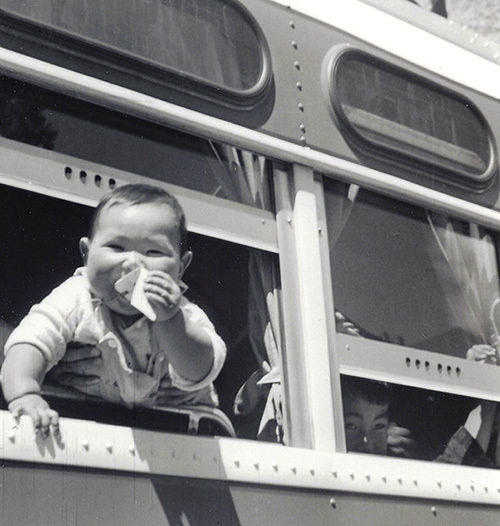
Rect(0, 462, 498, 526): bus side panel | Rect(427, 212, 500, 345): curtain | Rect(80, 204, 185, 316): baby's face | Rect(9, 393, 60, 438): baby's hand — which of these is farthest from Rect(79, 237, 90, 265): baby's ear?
Rect(427, 212, 500, 345): curtain

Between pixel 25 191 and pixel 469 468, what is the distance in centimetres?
132

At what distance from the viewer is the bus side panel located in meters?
1.71

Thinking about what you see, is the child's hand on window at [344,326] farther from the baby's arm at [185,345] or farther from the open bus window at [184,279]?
the baby's arm at [185,345]

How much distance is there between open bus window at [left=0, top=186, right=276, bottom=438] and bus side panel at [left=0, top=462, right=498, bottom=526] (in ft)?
0.38

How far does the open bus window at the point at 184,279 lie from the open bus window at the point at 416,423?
29 centimetres

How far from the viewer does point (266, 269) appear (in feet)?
7.37

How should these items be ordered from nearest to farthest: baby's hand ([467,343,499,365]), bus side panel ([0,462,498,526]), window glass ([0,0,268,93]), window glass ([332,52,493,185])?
bus side panel ([0,462,498,526]) < window glass ([0,0,268,93]) < window glass ([332,52,493,185]) < baby's hand ([467,343,499,365])

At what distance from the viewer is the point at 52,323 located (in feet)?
6.07

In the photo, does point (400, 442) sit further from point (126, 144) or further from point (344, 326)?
point (126, 144)

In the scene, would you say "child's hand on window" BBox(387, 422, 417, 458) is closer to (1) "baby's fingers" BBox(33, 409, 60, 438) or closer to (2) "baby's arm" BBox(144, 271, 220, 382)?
(2) "baby's arm" BBox(144, 271, 220, 382)

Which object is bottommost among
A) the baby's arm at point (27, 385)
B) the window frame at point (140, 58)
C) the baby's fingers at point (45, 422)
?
the baby's fingers at point (45, 422)

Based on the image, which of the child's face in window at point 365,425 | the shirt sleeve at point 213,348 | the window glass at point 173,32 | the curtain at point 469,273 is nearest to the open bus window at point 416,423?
the child's face in window at point 365,425

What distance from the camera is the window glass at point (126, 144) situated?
6.30 ft

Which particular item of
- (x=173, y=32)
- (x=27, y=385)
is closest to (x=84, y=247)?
(x=27, y=385)
